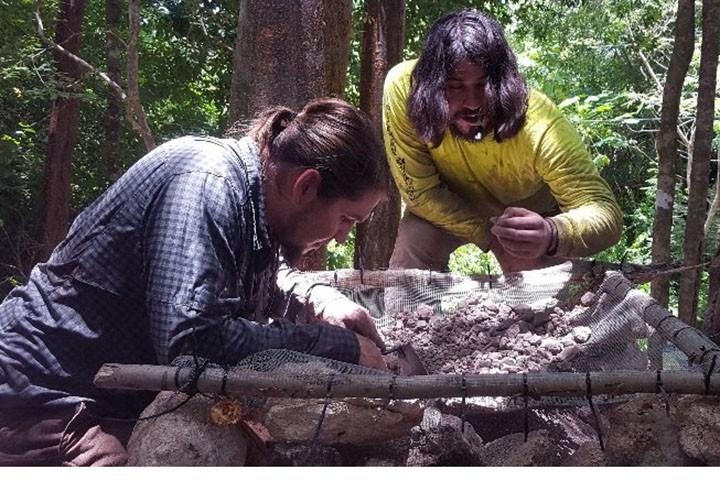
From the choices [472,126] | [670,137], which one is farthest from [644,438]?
[670,137]

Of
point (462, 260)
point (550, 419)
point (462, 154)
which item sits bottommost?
point (462, 260)

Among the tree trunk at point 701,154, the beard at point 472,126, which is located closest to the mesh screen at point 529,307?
the beard at point 472,126

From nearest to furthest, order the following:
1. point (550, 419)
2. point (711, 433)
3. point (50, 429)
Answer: point (711, 433) → point (50, 429) → point (550, 419)

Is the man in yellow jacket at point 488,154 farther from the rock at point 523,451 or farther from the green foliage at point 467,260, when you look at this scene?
the green foliage at point 467,260

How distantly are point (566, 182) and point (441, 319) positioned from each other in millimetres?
546

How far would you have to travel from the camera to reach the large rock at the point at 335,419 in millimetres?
1433

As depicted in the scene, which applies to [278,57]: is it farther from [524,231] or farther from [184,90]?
[184,90]

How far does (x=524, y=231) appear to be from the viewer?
7.41 ft

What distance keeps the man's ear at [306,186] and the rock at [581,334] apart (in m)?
0.93

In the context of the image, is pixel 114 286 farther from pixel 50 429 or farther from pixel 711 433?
pixel 711 433

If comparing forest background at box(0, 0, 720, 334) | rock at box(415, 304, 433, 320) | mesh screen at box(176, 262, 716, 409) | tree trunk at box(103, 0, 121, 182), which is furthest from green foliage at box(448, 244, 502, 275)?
rock at box(415, 304, 433, 320)

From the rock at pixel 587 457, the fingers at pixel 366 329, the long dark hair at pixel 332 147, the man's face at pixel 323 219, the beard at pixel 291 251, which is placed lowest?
the rock at pixel 587 457
